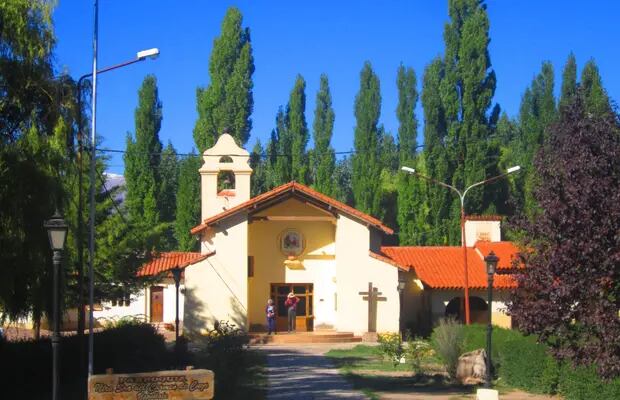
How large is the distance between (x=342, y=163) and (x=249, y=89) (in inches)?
1363

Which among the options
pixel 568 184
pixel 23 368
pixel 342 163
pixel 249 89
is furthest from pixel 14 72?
pixel 342 163

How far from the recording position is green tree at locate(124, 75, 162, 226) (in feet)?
165

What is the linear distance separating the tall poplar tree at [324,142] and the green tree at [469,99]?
845 centimetres

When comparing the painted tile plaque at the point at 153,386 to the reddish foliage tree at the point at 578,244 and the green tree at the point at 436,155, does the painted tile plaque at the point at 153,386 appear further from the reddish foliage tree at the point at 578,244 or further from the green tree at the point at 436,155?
the green tree at the point at 436,155

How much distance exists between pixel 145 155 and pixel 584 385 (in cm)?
3776

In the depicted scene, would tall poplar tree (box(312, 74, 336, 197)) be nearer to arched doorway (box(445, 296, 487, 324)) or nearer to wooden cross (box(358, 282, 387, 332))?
arched doorway (box(445, 296, 487, 324))

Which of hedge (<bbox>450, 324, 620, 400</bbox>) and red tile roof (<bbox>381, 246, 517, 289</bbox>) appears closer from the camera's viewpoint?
hedge (<bbox>450, 324, 620, 400</bbox>)

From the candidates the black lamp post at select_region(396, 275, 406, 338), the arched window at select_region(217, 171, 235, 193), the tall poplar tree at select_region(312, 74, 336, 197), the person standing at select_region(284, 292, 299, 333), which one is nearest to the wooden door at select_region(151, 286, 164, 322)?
the person standing at select_region(284, 292, 299, 333)

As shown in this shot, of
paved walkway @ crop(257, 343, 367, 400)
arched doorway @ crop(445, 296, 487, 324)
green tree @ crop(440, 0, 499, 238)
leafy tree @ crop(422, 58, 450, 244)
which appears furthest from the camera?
leafy tree @ crop(422, 58, 450, 244)

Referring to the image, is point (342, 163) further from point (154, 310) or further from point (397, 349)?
point (397, 349)

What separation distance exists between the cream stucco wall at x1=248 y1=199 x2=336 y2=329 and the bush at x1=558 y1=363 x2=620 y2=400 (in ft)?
61.6

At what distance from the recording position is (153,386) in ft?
41.3

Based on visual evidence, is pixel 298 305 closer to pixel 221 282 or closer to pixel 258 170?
pixel 221 282

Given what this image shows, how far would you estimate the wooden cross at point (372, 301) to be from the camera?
34.1m
